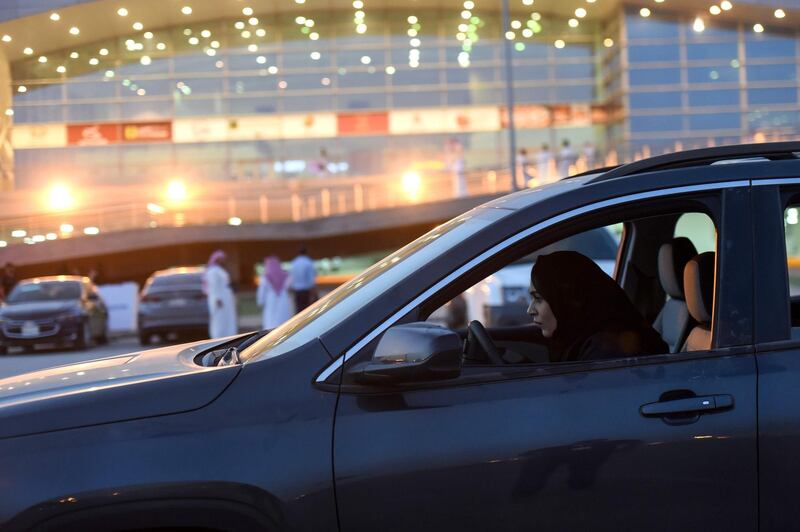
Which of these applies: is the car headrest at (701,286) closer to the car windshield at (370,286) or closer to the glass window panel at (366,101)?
the car windshield at (370,286)

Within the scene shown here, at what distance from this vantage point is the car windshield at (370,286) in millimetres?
3008

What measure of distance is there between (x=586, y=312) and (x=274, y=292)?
1685cm

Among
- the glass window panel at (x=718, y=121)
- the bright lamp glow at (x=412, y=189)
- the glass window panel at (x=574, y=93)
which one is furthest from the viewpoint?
the glass window panel at (x=574, y=93)

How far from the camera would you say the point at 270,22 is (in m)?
44.5

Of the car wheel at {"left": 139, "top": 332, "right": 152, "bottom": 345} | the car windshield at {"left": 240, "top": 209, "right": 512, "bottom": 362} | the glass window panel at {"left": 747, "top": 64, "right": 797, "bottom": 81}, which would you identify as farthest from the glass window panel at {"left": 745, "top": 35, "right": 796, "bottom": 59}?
the car windshield at {"left": 240, "top": 209, "right": 512, "bottom": 362}

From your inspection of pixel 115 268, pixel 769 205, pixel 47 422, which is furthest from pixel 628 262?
pixel 115 268

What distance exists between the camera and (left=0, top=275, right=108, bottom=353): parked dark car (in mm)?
18797

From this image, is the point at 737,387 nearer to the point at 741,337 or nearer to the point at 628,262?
the point at 741,337

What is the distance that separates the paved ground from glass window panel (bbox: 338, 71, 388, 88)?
77.1 ft

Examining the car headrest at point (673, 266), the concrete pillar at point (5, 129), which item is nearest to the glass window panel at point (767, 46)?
the concrete pillar at point (5, 129)

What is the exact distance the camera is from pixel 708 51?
1708 inches

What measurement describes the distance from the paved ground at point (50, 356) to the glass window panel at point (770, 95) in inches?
1193

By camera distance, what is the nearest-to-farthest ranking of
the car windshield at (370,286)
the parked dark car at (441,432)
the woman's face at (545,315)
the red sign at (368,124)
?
the parked dark car at (441,432)
the car windshield at (370,286)
the woman's face at (545,315)
the red sign at (368,124)

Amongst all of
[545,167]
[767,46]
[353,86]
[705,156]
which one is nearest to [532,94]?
[353,86]
